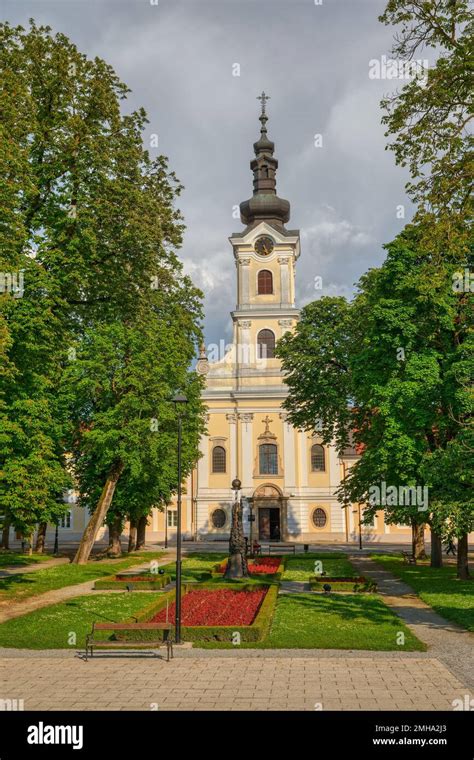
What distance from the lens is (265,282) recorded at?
57.9 meters

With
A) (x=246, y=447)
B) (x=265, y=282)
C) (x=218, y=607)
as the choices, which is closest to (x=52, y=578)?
(x=218, y=607)

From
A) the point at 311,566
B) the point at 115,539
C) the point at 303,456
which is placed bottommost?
the point at 311,566

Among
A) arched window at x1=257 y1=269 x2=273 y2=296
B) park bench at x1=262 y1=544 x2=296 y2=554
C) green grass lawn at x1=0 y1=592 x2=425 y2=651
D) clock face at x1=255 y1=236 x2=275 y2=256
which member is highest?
clock face at x1=255 y1=236 x2=275 y2=256

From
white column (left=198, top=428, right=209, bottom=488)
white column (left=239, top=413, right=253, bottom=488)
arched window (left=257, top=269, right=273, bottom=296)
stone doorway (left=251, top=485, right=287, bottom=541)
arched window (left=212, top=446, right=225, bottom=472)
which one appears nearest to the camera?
stone doorway (left=251, top=485, right=287, bottom=541)

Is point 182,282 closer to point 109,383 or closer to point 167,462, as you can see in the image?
point 109,383

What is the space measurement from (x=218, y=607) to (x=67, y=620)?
4041 millimetres

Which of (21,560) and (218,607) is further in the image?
(21,560)

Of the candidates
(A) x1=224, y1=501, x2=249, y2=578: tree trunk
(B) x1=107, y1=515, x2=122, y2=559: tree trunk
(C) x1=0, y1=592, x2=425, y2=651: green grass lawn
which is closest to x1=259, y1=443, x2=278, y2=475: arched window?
(B) x1=107, y1=515, x2=122, y2=559: tree trunk

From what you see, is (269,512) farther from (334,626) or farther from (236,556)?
(334,626)

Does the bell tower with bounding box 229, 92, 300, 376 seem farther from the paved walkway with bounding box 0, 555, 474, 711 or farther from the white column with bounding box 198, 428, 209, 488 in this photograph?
the paved walkway with bounding box 0, 555, 474, 711

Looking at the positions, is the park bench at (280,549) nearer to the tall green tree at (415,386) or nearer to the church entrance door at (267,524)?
the church entrance door at (267,524)

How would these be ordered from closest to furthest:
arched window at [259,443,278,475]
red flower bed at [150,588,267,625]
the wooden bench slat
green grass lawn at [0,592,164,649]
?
the wooden bench slat < green grass lawn at [0,592,164,649] < red flower bed at [150,588,267,625] < arched window at [259,443,278,475]

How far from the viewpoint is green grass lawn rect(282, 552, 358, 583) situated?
94.0 ft

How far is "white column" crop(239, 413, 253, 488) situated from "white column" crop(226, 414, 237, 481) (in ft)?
2.12
